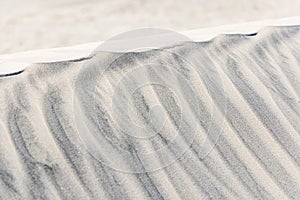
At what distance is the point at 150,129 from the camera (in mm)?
2852

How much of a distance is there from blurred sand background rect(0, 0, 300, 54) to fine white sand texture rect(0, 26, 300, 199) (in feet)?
3.90

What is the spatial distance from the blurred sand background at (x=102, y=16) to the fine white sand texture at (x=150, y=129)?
1188mm

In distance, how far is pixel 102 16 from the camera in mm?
4805

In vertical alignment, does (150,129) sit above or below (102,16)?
below

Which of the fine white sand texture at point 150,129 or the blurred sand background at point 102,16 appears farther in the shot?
the blurred sand background at point 102,16

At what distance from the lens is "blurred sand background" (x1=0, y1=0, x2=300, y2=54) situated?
434cm

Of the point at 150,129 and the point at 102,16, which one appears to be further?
the point at 102,16

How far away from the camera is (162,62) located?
Result: 3.31 m

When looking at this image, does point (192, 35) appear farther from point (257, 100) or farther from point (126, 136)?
point (126, 136)

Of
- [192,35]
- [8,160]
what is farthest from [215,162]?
[192,35]

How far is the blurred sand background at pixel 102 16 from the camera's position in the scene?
14.2 feet

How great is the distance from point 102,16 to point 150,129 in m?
2.21

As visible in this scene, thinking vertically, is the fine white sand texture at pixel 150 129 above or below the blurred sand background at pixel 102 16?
below

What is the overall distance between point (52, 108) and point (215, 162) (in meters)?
0.92
